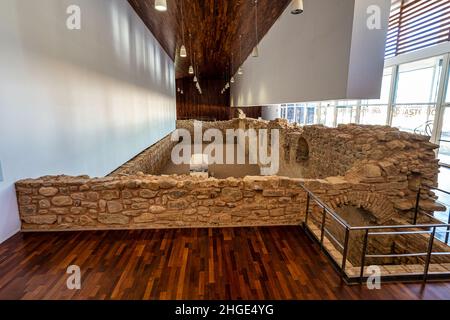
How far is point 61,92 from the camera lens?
11.5 ft

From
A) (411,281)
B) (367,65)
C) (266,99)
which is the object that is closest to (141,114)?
(266,99)

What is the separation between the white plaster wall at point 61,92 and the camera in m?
2.74

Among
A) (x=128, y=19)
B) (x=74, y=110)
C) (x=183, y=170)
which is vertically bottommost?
(x=183, y=170)

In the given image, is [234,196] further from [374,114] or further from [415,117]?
[374,114]

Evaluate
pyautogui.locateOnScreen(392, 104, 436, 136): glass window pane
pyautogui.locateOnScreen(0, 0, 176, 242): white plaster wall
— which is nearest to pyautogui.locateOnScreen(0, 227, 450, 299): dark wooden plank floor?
pyautogui.locateOnScreen(0, 0, 176, 242): white plaster wall

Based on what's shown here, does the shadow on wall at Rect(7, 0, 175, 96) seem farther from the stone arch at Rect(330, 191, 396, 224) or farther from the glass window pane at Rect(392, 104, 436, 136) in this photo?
the glass window pane at Rect(392, 104, 436, 136)

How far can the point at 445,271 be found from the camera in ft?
7.82

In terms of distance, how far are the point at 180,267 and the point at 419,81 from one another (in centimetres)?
940

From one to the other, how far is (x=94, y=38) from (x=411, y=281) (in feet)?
19.4

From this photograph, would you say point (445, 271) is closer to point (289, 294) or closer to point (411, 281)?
point (411, 281)

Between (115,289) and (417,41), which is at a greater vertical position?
(417,41)

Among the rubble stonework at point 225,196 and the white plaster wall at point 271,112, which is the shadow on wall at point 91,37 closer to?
the rubble stonework at point 225,196

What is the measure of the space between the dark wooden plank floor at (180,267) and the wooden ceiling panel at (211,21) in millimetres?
5745

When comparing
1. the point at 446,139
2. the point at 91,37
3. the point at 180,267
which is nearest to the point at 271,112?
the point at 446,139
